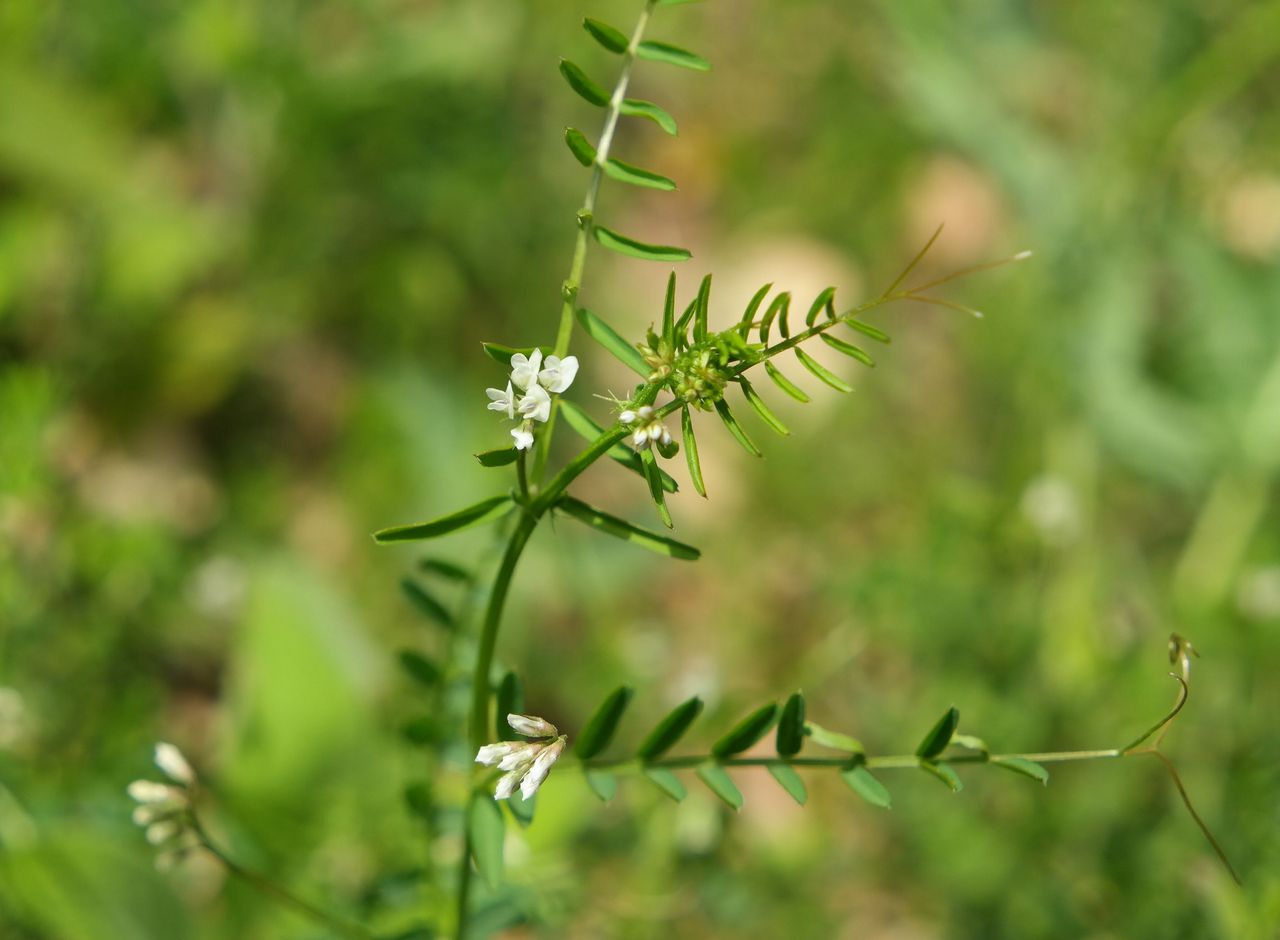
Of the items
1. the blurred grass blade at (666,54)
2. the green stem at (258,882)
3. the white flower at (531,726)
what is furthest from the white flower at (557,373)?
the green stem at (258,882)

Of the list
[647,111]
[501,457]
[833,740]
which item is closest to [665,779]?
[833,740]

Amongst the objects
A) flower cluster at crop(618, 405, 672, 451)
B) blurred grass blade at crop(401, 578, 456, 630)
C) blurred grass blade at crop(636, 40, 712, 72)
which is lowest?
blurred grass blade at crop(401, 578, 456, 630)

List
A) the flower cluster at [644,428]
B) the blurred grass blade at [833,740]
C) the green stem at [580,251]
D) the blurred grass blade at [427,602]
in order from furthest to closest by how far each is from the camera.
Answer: the blurred grass blade at [427,602] → the blurred grass blade at [833,740] → the green stem at [580,251] → the flower cluster at [644,428]

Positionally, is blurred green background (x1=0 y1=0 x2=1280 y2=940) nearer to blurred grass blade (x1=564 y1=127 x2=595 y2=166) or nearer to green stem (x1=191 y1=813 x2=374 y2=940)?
green stem (x1=191 y1=813 x2=374 y2=940)

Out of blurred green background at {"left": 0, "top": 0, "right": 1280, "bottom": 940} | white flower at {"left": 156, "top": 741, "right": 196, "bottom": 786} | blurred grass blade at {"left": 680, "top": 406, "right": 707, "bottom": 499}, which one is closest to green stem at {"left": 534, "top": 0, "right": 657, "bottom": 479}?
blurred grass blade at {"left": 680, "top": 406, "right": 707, "bottom": 499}

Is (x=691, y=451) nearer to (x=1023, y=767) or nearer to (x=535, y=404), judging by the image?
(x=535, y=404)

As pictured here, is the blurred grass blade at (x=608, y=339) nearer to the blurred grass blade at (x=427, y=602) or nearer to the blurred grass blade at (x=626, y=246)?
the blurred grass blade at (x=626, y=246)

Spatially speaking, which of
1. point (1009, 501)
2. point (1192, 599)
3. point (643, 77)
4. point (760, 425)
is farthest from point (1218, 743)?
point (643, 77)
